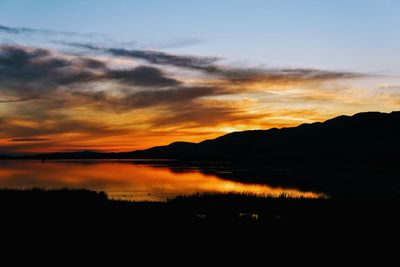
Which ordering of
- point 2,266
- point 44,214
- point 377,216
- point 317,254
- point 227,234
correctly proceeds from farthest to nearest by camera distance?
1. point 377,216
2. point 44,214
3. point 227,234
4. point 317,254
5. point 2,266

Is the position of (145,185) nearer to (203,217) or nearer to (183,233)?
(203,217)

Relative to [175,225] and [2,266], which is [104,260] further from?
[175,225]

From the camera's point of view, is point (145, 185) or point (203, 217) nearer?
point (203, 217)

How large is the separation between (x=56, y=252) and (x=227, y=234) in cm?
874

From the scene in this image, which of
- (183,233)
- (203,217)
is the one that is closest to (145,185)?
(203,217)

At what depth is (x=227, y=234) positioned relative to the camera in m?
23.7

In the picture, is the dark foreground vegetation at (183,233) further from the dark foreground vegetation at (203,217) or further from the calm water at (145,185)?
the calm water at (145,185)

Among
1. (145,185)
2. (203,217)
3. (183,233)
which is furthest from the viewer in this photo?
(145,185)

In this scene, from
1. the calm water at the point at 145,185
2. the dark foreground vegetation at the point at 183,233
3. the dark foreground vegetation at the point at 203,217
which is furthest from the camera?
the calm water at the point at 145,185

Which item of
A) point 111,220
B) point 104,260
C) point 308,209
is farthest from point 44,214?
point 308,209

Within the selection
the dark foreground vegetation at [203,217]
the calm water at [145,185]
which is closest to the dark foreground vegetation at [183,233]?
the dark foreground vegetation at [203,217]

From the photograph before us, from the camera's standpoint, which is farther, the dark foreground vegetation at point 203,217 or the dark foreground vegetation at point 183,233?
the dark foreground vegetation at point 203,217

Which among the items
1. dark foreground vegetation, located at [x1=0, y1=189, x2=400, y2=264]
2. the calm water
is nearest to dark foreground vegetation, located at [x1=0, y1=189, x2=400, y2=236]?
dark foreground vegetation, located at [x1=0, y1=189, x2=400, y2=264]

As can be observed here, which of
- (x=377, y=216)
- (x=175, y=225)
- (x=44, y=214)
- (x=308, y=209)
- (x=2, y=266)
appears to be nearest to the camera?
(x=2, y=266)
